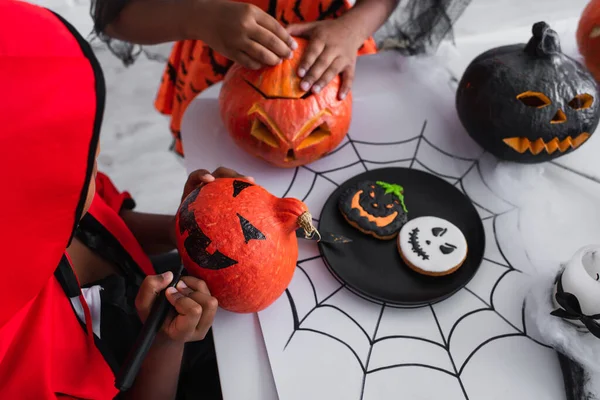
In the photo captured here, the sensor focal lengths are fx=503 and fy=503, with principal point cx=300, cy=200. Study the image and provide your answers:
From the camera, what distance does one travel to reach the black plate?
0.61m

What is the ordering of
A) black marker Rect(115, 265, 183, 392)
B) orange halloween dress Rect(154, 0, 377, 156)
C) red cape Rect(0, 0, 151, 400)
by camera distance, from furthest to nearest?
orange halloween dress Rect(154, 0, 377, 156)
black marker Rect(115, 265, 183, 392)
red cape Rect(0, 0, 151, 400)

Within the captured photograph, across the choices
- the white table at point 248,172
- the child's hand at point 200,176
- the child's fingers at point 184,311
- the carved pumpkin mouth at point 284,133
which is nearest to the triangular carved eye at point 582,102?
the white table at point 248,172

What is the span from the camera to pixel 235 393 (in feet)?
1.81

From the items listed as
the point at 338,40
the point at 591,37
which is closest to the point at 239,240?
the point at 338,40

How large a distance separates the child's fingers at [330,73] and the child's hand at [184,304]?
303 millimetres

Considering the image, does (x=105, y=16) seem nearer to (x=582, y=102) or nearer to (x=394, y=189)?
(x=394, y=189)

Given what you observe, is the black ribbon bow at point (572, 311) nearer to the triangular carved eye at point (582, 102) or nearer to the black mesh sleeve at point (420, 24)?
the triangular carved eye at point (582, 102)

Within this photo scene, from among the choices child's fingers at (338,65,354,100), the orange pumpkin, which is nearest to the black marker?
child's fingers at (338,65,354,100)

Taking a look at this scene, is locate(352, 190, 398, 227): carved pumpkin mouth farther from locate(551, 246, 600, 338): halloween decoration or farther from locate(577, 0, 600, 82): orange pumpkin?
locate(577, 0, 600, 82): orange pumpkin

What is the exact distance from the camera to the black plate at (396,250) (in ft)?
2.00

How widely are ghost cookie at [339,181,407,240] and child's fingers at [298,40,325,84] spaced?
0.15 m

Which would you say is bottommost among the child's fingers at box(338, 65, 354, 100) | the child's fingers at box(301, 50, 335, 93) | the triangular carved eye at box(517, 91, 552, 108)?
the child's fingers at box(338, 65, 354, 100)

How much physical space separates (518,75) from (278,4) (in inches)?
15.5

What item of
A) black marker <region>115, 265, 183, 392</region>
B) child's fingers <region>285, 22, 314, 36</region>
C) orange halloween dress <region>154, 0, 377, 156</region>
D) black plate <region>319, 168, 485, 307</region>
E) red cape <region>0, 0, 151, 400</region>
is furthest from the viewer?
orange halloween dress <region>154, 0, 377, 156</region>
